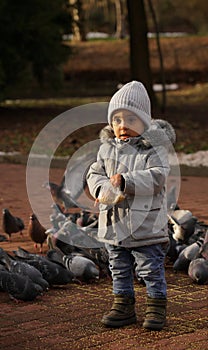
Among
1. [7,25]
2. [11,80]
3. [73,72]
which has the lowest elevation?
Result: [73,72]

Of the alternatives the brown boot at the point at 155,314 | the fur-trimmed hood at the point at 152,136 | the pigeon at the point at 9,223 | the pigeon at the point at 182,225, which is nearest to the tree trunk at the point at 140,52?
the pigeon at the point at 9,223

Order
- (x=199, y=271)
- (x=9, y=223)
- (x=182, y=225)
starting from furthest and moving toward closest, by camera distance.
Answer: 1. (x=9, y=223)
2. (x=182, y=225)
3. (x=199, y=271)

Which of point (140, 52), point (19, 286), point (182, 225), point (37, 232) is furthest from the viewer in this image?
point (140, 52)

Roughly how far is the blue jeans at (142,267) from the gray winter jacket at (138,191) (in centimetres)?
8

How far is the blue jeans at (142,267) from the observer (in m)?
5.47

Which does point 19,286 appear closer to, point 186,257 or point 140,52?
point 186,257

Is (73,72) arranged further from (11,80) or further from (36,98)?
(11,80)

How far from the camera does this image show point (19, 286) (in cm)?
607

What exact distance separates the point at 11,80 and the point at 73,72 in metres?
13.3

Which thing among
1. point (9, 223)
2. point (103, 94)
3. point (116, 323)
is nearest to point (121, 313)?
point (116, 323)

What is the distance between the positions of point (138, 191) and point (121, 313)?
0.77 m

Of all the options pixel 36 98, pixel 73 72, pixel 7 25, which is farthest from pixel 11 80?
pixel 73 72

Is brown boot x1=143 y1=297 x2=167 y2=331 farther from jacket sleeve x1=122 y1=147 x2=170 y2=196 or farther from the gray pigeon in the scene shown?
the gray pigeon

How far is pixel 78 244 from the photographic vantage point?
7.36 metres
